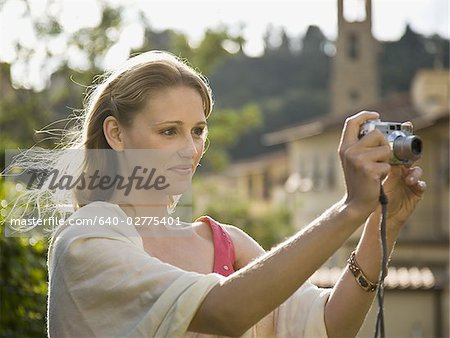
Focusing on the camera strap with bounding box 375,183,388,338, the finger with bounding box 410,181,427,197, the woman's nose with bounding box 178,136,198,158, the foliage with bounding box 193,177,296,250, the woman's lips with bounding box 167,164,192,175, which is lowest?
the foliage with bounding box 193,177,296,250

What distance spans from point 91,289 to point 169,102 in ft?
1.57

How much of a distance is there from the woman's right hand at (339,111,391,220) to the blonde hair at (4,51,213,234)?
58 cm

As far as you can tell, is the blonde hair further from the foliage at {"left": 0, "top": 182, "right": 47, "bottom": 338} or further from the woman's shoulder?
the foliage at {"left": 0, "top": 182, "right": 47, "bottom": 338}

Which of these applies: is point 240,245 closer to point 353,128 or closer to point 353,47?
point 353,128

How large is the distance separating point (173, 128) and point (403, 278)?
31453mm

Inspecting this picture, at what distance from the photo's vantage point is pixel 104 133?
9.03 ft

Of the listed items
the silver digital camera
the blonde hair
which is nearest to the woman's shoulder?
the blonde hair

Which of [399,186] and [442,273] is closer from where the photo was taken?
[399,186]

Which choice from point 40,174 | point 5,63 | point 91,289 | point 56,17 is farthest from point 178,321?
point 56,17

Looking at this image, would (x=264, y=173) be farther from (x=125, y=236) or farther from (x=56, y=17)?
(x=125, y=236)

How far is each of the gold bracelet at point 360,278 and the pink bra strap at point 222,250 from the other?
316 mm

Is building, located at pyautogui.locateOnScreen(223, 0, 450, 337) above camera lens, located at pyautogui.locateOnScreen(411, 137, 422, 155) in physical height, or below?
below

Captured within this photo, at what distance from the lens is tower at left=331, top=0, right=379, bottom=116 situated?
60.8 m

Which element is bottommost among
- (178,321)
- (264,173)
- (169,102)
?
(264,173)
